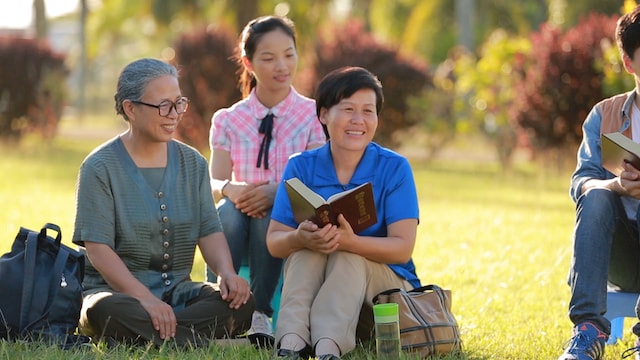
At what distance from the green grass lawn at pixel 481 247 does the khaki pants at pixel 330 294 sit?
176 millimetres

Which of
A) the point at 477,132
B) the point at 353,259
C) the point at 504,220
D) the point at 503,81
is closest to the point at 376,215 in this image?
the point at 353,259

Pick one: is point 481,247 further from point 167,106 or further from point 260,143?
point 167,106

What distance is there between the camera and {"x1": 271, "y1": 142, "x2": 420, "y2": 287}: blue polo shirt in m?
4.92

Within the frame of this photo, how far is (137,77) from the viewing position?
497 centimetres

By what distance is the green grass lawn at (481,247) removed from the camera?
5.08 metres

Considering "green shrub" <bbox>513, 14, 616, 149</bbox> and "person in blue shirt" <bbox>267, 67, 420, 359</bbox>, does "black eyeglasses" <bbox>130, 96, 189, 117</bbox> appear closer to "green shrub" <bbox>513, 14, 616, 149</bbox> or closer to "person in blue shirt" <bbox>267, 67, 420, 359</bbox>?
"person in blue shirt" <bbox>267, 67, 420, 359</bbox>

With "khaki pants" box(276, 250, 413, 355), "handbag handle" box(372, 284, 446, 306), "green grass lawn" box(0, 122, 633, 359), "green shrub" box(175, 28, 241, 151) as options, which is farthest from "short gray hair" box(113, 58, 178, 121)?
"green shrub" box(175, 28, 241, 151)

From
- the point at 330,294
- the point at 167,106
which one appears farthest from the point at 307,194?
the point at 167,106

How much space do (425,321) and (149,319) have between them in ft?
4.05

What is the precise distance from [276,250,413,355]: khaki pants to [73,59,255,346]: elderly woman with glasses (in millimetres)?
419

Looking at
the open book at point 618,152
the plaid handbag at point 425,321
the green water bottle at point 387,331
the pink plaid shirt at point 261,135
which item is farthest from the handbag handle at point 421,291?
the pink plaid shirt at point 261,135

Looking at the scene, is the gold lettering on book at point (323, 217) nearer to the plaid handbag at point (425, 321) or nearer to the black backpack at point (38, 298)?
the plaid handbag at point (425, 321)

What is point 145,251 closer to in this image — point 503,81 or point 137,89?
point 137,89

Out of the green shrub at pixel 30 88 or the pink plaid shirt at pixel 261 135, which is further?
the green shrub at pixel 30 88
